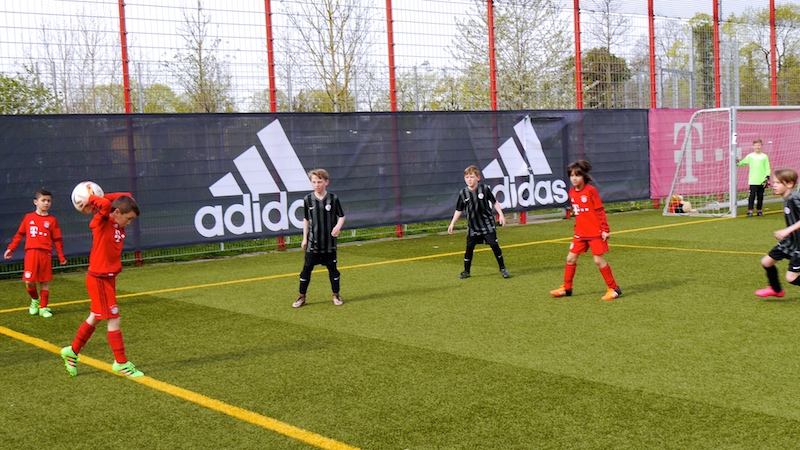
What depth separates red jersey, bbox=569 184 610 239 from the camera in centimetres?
906

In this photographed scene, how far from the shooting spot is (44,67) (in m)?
12.2

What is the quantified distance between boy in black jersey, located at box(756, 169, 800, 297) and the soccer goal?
10.0m

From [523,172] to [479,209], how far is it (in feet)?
22.4

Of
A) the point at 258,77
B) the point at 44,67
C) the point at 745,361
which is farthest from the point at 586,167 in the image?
the point at 44,67

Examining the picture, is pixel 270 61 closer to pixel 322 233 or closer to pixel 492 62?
pixel 492 62

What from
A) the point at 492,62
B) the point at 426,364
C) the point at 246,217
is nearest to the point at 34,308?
the point at 246,217

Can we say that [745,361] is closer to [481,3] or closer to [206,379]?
[206,379]

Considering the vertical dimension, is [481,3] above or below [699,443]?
above

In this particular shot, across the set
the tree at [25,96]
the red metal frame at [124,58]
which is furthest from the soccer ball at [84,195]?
→ the red metal frame at [124,58]

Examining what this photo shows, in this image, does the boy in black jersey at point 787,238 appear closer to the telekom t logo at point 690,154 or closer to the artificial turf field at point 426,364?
the artificial turf field at point 426,364

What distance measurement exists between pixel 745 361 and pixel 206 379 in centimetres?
405

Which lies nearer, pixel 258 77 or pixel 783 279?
pixel 783 279

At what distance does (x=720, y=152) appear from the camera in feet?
65.4

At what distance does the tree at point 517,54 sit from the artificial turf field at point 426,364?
675 cm
